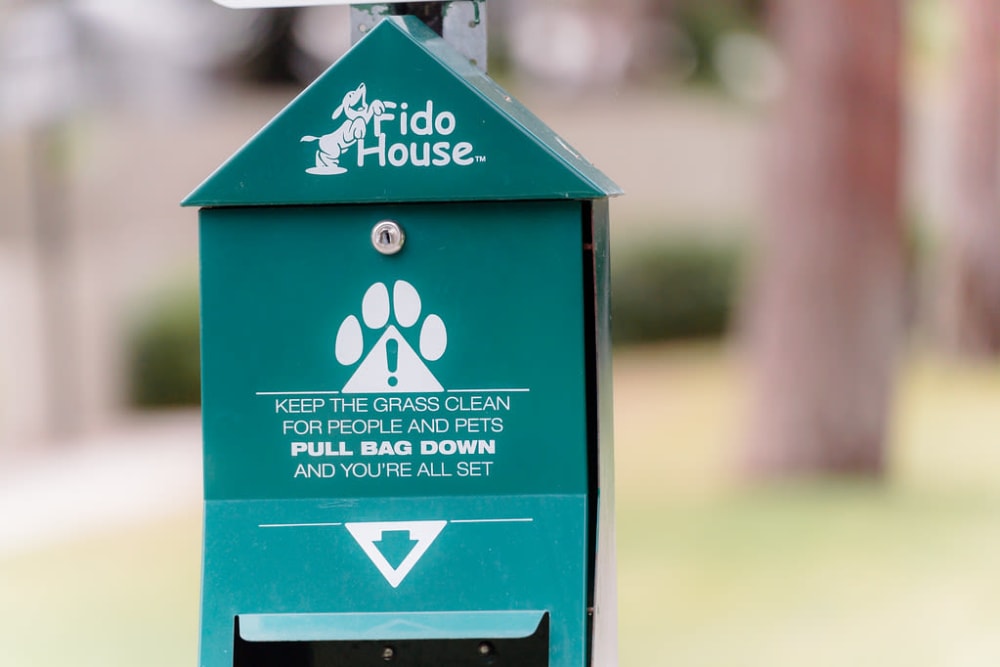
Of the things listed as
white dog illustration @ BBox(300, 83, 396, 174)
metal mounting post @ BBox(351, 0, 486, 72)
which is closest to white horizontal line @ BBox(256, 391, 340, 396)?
white dog illustration @ BBox(300, 83, 396, 174)

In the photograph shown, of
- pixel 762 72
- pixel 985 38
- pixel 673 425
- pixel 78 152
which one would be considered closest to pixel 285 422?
pixel 673 425

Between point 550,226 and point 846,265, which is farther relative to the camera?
point 846,265

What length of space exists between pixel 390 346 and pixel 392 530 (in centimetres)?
32

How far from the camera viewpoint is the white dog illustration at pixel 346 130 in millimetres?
2449

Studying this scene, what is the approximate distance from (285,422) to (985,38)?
12425 millimetres

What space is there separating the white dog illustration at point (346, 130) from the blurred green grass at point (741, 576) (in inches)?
134

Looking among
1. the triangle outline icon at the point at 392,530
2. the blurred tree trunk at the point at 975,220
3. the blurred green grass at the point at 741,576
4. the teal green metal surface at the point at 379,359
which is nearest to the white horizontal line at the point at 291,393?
the teal green metal surface at the point at 379,359

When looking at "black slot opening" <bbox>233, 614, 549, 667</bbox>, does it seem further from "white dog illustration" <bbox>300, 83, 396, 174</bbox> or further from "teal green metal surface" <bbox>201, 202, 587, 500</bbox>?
"white dog illustration" <bbox>300, 83, 396, 174</bbox>

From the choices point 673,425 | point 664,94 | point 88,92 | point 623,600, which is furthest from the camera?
point 664,94

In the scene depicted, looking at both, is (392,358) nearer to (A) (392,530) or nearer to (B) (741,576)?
(A) (392,530)

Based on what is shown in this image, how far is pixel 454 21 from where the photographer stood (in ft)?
8.81

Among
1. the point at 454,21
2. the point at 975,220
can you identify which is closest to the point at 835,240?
the point at 454,21

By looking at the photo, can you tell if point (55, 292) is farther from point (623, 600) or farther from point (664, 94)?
point (664, 94)

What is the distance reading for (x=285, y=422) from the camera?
2.48 m
